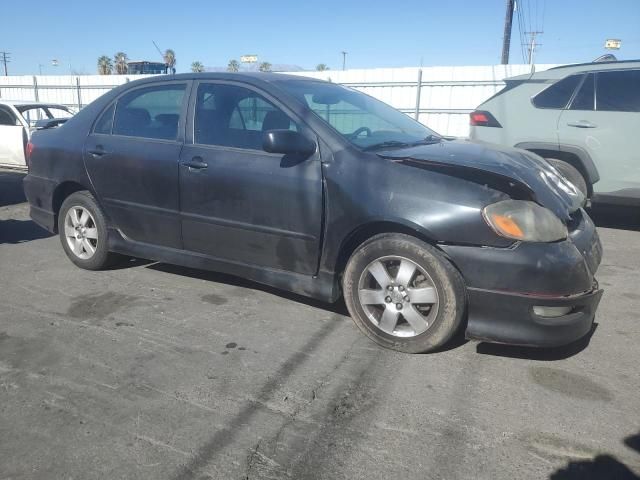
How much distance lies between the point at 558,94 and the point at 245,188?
14.4 ft

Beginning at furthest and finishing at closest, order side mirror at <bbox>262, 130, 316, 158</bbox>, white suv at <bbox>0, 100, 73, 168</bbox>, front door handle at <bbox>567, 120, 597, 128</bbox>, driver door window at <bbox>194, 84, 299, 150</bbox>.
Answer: white suv at <bbox>0, 100, 73, 168</bbox> < front door handle at <bbox>567, 120, 597, 128</bbox> < driver door window at <bbox>194, 84, 299, 150</bbox> < side mirror at <bbox>262, 130, 316, 158</bbox>

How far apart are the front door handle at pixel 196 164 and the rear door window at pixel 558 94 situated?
170 inches

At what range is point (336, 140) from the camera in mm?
3330

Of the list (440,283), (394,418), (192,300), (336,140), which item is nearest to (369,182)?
(336,140)

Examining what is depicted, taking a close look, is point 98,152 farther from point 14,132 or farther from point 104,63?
point 104,63

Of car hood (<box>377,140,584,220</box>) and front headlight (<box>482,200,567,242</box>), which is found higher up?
car hood (<box>377,140,584,220</box>)

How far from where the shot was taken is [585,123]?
5926 mm

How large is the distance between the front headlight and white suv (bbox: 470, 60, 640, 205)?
3.58 m

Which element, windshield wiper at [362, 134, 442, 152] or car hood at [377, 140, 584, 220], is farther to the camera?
windshield wiper at [362, 134, 442, 152]

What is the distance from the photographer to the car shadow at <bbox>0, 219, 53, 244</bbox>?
577 cm

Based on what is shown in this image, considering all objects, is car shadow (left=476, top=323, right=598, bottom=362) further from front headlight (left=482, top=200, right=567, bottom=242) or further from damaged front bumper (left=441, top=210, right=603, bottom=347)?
front headlight (left=482, top=200, right=567, bottom=242)

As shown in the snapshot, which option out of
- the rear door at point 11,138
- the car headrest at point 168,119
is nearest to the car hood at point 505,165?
the car headrest at point 168,119

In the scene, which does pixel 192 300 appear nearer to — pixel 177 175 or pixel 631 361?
pixel 177 175

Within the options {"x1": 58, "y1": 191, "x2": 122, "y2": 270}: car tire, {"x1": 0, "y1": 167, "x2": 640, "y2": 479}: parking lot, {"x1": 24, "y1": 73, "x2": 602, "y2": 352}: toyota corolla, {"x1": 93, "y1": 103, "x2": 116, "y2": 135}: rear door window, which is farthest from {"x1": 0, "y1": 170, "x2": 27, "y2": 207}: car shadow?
{"x1": 0, "y1": 167, "x2": 640, "y2": 479}: parking lot
